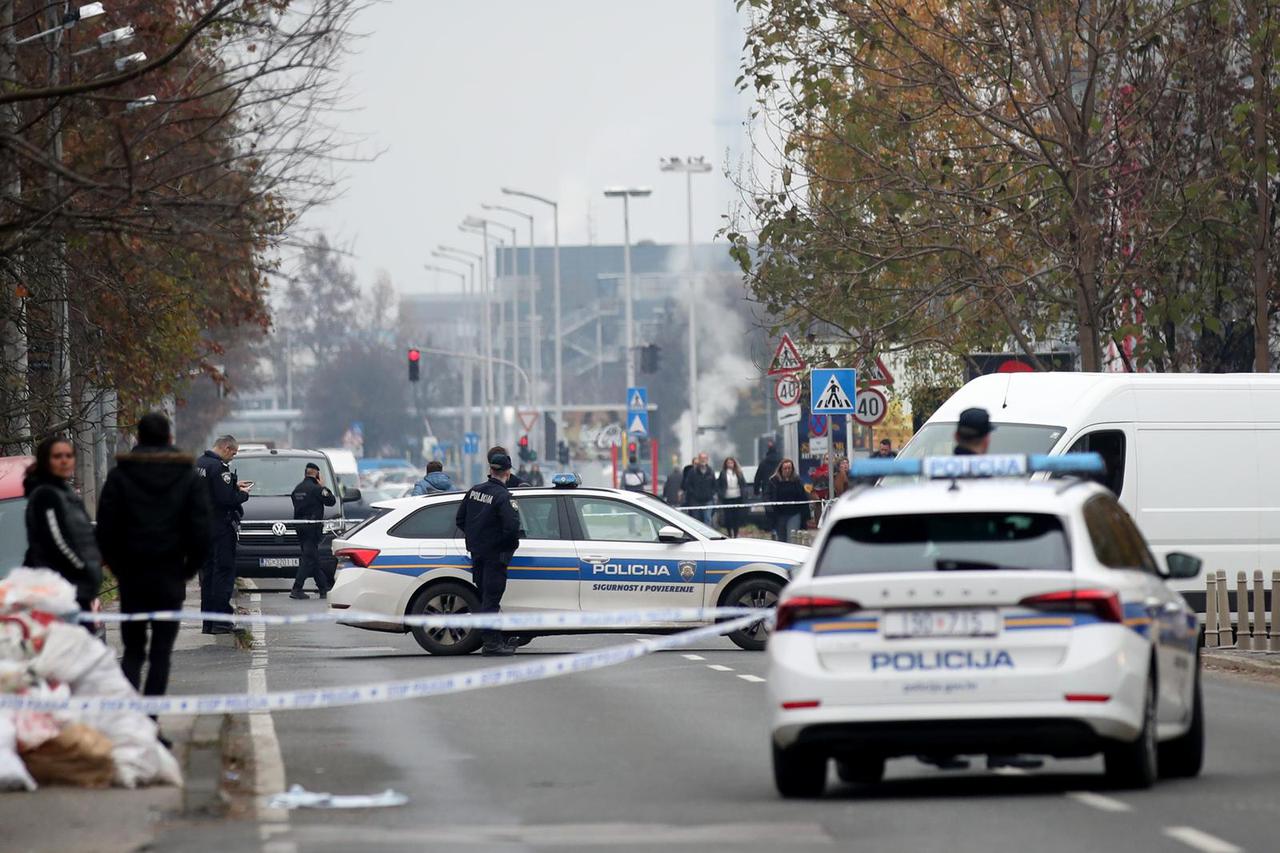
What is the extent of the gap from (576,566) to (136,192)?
280 inches

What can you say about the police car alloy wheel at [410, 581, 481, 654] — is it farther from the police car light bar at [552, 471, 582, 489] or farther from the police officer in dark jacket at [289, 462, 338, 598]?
the police officer in dark jacket at [289, 462, 338, 598]

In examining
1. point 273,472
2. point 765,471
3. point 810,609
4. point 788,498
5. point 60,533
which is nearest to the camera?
point 810,609

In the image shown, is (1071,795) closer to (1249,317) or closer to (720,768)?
(720,768)

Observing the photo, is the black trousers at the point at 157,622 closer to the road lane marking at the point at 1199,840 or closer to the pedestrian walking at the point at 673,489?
the road lane marking at the point at 1199,840

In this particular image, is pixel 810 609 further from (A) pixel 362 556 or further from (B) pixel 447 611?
(A) pixel 362 556

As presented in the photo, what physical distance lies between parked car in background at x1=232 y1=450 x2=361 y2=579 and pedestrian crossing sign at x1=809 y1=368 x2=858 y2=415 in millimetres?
6444

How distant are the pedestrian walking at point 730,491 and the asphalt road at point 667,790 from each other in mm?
27174

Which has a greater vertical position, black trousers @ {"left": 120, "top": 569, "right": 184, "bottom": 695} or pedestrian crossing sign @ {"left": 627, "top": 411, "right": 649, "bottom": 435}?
pedestrian crossing sign @ {"left": 627, "top": 411, "right": 649, "bottom": 435}

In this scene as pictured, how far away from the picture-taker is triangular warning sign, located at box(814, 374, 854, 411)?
1246 inches

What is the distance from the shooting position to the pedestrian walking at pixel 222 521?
23.0 metres

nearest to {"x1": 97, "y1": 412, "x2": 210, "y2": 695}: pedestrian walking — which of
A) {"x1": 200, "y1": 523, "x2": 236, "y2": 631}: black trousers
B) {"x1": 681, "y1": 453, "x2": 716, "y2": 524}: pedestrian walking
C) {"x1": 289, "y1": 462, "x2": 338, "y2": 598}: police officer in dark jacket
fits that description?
{"x1": 200, "y1": 523, "x2": 236, "y2": 631}: black trousers

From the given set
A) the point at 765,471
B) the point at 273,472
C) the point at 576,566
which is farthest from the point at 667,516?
the point at 765,471

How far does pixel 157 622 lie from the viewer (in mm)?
12250

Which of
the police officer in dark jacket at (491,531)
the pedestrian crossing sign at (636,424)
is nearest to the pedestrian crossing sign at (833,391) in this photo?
the police officer in dark jacket at (491,531)
